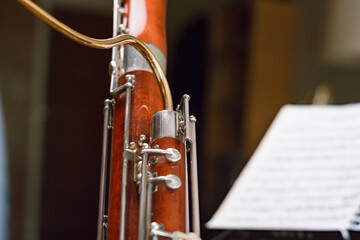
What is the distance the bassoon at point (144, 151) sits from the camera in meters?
0.52

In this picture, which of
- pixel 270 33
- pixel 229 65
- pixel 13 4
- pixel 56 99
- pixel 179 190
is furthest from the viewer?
pixel 56 99

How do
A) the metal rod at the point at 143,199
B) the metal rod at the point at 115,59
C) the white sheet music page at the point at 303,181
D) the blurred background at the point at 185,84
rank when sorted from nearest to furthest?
the metal rod at the point at 143,199 → the metal rod at the point at 115,59 → the white sheet music page at the point at 303,181 → the blurred background at the point at 185,84

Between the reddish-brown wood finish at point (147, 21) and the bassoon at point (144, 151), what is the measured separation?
20 millimetres

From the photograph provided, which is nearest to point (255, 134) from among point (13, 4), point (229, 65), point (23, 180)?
point (229, 65)

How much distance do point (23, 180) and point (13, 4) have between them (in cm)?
87

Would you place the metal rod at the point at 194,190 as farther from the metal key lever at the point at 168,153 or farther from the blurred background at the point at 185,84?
the blurred background at the point at 185,84

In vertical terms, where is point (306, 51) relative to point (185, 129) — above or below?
above

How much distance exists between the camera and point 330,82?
9.22 feet

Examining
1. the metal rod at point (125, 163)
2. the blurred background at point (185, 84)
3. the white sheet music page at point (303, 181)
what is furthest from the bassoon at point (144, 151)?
the blurred background at point (185, 84)

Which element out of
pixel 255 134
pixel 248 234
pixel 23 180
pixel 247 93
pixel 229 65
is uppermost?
pixel 229 65

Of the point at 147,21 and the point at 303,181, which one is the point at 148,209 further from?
the point at 303,181

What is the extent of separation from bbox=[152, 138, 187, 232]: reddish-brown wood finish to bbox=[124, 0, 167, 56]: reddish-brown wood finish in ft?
0.57

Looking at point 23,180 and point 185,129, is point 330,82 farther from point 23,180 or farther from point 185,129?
point 185,129

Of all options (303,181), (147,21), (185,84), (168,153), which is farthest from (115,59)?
(185,84)
